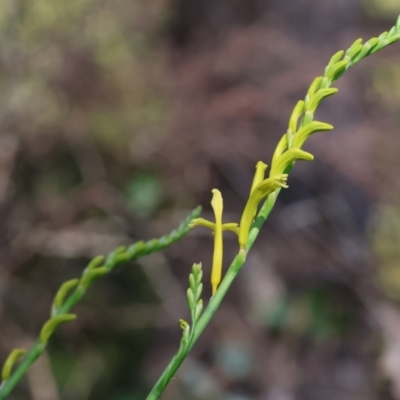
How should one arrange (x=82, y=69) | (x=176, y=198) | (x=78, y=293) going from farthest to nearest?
(x=176, y=198) → (x=82, y=69) → (x=78, y=293)

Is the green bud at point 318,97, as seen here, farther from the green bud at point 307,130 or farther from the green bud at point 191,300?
the green bud at point 191,300

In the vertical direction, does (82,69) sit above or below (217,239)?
above

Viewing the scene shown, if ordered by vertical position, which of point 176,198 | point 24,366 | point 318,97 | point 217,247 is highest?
point 176,198

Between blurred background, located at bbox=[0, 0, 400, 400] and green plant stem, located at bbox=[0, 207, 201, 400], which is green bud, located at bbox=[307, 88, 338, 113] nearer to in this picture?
green plant stem, located at bbox=[0, 207, 201, 400]

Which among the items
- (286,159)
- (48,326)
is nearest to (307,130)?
(286,159)

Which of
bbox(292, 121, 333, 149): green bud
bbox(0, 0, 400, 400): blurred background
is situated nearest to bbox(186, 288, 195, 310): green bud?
bbox(292, 121, 333, 149): green bud

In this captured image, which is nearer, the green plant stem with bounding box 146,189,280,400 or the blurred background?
the green plant stem with bounding box 146,189,280,400

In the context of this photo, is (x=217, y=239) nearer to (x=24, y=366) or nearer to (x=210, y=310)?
(x=210, y=310)

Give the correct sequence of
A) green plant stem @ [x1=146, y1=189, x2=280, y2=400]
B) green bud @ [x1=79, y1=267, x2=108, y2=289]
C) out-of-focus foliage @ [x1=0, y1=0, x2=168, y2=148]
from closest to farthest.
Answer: green plant stem @ [x1=146, y1=189, x2=280, y2=400]
green bud @ [x1=79, y1=267, x2=108, y2=289]
out-of-focus foliage @ [x1=0, y1=0, x2=168, y2=148]

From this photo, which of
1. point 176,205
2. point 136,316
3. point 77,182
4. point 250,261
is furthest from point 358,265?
point 77,182
